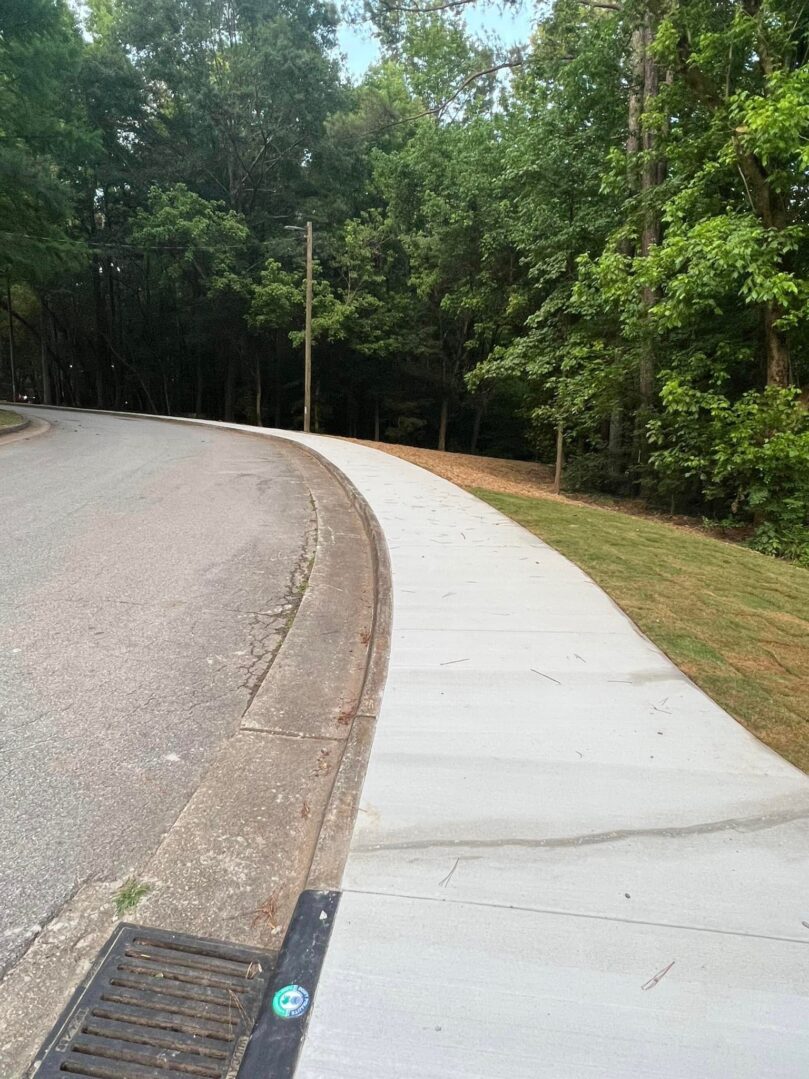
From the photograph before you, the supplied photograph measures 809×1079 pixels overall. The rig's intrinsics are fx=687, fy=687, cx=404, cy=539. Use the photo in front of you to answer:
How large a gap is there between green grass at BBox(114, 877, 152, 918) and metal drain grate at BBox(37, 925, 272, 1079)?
0.08m

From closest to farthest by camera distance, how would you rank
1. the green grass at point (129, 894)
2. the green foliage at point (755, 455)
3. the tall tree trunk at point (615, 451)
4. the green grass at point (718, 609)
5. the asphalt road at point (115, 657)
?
the green grass at point (129, 894)
the asphalt road at point (115, 657)
the green grass at point (718, 609)
the green foliage at point (755, 455)
the tall tree trunk at point (615, 451)

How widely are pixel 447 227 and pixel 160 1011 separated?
2602 cm

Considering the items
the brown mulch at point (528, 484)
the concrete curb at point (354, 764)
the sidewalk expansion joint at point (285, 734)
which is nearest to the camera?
the concrete curb at point (354, 764)

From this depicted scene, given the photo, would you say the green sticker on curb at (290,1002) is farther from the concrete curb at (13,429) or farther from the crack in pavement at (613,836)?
the concrete curb at (13,429)

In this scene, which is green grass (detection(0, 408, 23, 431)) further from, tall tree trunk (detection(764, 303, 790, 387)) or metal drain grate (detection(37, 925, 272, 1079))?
metal drain grate (detection(37, 925, 272, 1079))

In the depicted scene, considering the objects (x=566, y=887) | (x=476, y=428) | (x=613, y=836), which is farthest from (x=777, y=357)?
(x=476, y=428)

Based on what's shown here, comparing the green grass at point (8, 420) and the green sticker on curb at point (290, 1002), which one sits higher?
the green grass at point (8, 420)

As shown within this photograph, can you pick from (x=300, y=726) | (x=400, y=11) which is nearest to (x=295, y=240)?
(x=400, y=11)

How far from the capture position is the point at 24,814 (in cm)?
253

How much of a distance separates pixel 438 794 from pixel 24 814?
5.03 feet

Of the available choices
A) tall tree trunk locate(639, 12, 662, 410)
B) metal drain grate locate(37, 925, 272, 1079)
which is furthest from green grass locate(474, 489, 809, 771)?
tall tree trunk locate(639, 12, 662, 410)

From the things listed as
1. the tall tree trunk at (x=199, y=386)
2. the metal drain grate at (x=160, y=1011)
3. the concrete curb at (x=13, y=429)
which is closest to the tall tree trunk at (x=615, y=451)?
the concrete curb at (x=13, y=429)

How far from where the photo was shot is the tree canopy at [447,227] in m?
11.2

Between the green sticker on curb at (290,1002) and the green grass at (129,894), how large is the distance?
2.00 ft
